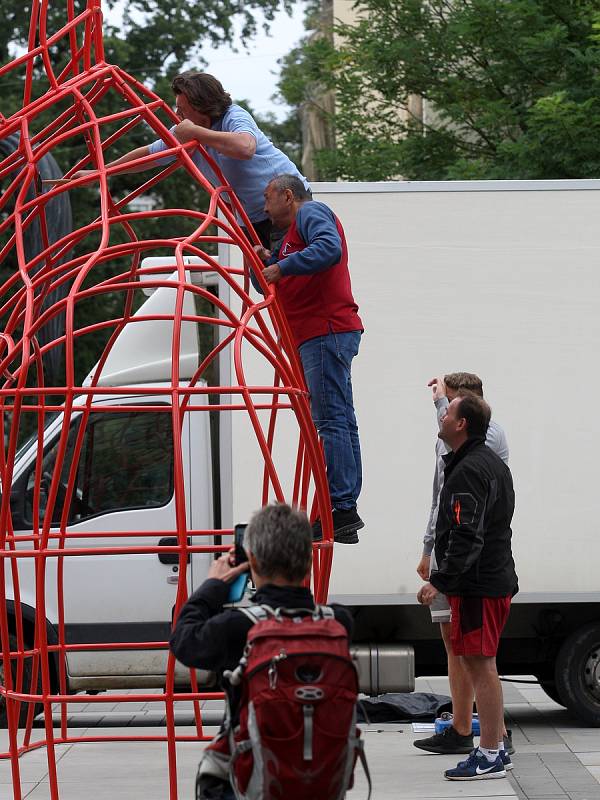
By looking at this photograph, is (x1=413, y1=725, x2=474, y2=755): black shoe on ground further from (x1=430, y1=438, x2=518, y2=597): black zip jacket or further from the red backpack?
the red backpack

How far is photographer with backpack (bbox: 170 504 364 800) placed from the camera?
3408 millimetres

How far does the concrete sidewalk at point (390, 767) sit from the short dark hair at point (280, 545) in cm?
302

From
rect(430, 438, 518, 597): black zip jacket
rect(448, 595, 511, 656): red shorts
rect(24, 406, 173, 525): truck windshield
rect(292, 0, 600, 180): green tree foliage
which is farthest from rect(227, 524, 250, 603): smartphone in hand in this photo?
rect(292, 0, 600, 180): green tree foliage

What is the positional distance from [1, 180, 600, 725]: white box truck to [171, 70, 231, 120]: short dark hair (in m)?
2.88

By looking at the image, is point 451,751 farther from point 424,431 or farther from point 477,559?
point 424,431

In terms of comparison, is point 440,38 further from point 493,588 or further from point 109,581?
point 493,588

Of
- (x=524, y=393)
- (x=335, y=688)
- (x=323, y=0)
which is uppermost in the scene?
(x=323, y=0)

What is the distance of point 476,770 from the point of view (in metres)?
6.70

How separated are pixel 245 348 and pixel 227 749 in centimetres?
485

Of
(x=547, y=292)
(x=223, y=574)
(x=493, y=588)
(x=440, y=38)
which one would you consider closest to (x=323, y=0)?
(x=440, y=38)

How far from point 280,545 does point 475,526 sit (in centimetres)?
306

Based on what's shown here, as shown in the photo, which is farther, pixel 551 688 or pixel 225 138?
pixel 551 688

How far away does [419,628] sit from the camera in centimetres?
868

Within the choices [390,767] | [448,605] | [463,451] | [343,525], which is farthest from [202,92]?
[390,767]
